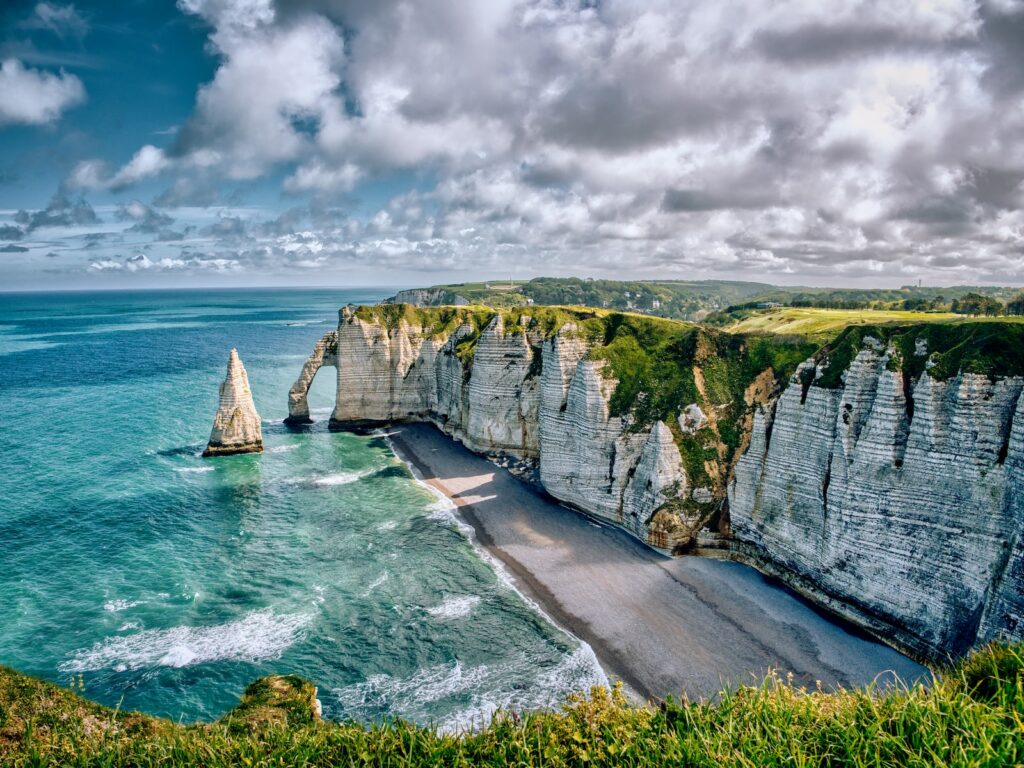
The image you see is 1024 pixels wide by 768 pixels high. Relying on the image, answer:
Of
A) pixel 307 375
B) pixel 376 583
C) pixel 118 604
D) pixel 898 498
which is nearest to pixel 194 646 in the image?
pixel 118 604

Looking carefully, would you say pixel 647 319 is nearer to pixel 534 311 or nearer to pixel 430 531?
pixel 534 311

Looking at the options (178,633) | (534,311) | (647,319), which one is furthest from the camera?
(534,311)

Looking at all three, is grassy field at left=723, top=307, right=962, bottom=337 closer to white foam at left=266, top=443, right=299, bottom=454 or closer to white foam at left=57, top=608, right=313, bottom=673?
white foam at left=57, top=608, right=313, bottom=673

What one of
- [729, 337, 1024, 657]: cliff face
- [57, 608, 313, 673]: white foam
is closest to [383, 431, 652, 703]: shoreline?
[57, 608, 313, 673]: white foam

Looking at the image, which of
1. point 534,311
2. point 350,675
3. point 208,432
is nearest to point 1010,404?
point 350,675

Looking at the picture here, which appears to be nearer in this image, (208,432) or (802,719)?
(802,719)

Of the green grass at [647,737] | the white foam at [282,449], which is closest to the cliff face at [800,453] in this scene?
the green grass at [647,737]
